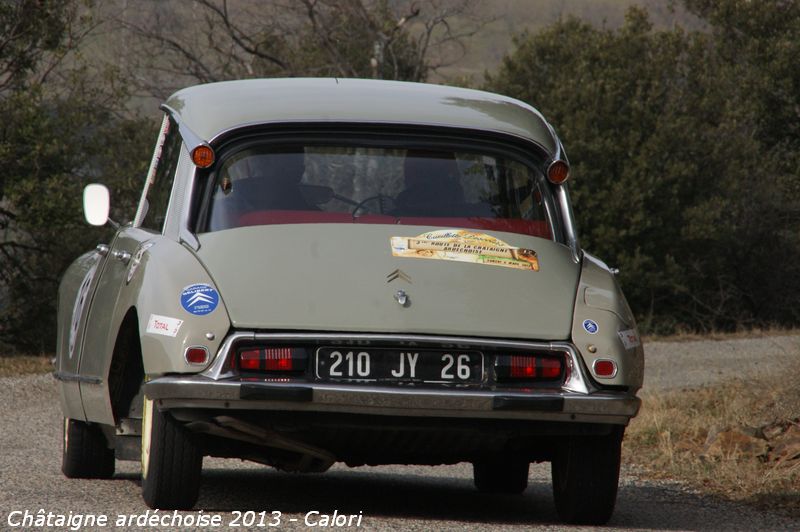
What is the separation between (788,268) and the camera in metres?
34.2

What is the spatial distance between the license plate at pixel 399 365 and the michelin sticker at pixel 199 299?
0.42m

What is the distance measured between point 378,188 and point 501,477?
2.18m

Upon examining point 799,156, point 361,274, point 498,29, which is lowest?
point 361,274

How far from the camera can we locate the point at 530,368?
521 cm

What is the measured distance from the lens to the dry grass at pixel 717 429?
754cm

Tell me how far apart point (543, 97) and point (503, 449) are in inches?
1163

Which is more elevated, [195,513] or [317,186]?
[317,186]

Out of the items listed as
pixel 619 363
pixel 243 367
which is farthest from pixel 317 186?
pixel 619 363

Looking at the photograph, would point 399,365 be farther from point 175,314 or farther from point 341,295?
point 175,314

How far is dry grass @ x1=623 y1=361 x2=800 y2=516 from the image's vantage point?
7.54 m

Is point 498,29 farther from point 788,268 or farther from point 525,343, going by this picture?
point 525,343

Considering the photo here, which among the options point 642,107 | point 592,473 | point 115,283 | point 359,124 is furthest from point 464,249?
point 642,107

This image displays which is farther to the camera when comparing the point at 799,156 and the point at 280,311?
the point at 799,156

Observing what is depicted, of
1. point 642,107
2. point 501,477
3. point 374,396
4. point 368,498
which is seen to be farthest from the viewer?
point 642,107
